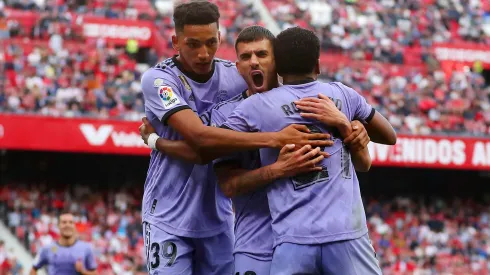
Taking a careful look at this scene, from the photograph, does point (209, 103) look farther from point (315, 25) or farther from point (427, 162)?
point (315, 25)

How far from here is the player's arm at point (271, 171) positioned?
5137 millimetres

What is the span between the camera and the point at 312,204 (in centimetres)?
514

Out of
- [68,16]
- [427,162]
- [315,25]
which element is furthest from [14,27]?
[427,162]

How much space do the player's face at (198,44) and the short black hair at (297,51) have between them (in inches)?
22.7

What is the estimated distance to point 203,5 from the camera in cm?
584

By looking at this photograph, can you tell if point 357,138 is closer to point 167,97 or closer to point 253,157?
point 253,157

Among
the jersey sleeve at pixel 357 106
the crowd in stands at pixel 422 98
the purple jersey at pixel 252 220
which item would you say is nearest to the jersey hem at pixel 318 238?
the purple jersey at pixel 252 220

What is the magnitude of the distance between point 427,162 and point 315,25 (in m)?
7.30

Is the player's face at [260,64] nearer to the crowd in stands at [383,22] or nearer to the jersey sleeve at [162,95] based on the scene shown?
the jersey sleeve at [162,95]

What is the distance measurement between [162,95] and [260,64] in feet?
2.18

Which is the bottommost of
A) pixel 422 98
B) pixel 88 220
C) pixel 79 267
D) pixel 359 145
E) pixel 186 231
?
pixel 88 220

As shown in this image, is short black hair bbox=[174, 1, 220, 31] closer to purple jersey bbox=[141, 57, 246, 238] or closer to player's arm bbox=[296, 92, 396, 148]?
purple jersey bbox=[141, 57, 246, 238]

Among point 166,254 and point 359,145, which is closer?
point 359,145

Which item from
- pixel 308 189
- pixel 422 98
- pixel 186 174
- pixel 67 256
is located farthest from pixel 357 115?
pixel 422 98
